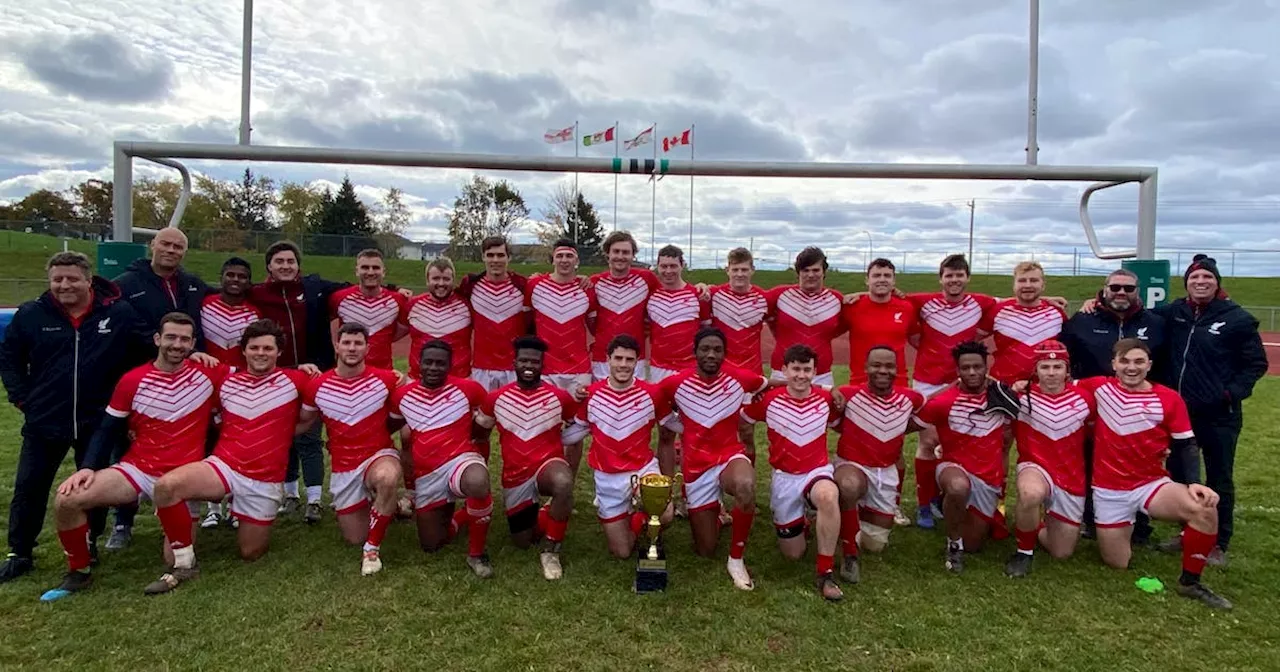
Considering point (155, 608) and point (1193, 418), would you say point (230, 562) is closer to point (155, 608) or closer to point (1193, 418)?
point (155, 608)

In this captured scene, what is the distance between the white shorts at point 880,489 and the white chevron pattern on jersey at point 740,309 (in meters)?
1.31

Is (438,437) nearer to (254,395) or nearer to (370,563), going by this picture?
(370,563)

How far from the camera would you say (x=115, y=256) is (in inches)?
211

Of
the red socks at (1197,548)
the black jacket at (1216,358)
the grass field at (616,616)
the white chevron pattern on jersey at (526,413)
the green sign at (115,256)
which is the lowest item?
the grass field at (616,616)

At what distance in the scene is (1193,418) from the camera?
4.61 m

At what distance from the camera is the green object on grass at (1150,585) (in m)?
4.00

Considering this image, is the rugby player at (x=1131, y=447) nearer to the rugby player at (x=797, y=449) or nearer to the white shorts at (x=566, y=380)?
the rugby player at (x=797, y=449)

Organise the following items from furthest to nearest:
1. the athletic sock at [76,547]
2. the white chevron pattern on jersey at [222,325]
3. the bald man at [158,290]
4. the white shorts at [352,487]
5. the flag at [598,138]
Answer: the flag at [598,138], the white chevron pattern on jersey at [222,325], the bald man at [158,290], the white shorts at [352,487], the athletic sock at [76,547]

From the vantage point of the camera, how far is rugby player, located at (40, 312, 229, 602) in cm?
393

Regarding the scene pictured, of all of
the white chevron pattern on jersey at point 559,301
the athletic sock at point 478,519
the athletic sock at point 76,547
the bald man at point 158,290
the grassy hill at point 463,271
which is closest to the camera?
Result: the athletic sock at point 76,547

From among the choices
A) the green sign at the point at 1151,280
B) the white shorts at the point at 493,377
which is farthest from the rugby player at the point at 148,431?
the green sign at the point at 1151,280

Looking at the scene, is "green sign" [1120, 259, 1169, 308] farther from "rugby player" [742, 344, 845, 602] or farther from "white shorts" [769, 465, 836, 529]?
"white shorts" [769, 465, 836, 529]

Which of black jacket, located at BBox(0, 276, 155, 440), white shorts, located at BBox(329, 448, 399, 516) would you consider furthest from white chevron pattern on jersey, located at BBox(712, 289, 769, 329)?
black jacket, located at BBox(0, 276, 155, 440)

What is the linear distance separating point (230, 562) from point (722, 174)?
4514 millimetres
